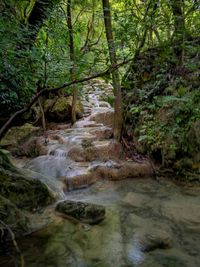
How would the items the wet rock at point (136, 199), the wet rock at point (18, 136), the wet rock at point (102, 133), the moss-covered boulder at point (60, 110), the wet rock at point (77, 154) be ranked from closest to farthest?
the wet rock at point (136, 199) → the wet rock at point (77, 154) → the wet rock at point (102, 133) → the wet rock at point (18, 136) → the moss-covered boulder at point (60, 110)

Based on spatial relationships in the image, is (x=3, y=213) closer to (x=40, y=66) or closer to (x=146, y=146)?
(x=40, y=66)

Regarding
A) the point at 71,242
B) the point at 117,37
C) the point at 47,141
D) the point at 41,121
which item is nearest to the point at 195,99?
the point at 117,37

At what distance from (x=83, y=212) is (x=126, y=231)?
2.21 ft

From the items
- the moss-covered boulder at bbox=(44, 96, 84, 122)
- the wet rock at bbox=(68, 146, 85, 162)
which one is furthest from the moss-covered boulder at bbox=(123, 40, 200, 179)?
the moss-covered boulder at bbox=(44, 96, 84, 122)

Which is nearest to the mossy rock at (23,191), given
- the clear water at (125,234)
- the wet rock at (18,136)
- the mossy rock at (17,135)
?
the clear water at (125,234)

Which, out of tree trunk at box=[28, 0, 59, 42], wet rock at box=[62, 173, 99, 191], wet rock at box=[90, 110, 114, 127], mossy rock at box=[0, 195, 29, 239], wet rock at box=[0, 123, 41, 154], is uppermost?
tree trunk at box=[28, 0, 59, 42]

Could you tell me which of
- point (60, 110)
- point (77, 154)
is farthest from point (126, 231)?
point (60, 110)

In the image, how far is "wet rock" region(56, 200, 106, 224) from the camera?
4297 millimetres

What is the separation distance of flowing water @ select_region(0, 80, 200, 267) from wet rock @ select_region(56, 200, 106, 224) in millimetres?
96

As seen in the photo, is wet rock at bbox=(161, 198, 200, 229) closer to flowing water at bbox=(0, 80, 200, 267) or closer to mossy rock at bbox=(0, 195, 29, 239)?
flowing water at bbox=(0, 80, 200, 267)

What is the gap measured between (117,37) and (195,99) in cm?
175

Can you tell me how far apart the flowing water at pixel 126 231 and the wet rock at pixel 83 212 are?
0.10m

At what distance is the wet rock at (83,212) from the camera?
430 cm

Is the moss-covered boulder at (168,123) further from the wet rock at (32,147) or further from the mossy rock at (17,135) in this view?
the mossy rock at (17,135)
